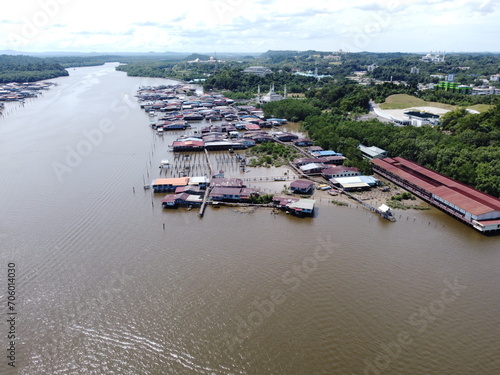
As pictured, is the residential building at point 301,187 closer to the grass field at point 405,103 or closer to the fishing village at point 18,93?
the grass field at point 405,103

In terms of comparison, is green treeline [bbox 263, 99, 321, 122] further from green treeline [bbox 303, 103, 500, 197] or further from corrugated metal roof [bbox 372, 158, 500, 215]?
corrugated metal roof [bbox 372, 158, 500, 215]

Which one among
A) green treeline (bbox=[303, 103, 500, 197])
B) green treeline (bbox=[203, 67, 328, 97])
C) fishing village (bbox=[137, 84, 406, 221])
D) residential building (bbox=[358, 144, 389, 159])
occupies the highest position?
green treeline (bbox=[203, 67, 328, 97])

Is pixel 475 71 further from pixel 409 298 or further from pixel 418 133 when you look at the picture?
pixel 409 298

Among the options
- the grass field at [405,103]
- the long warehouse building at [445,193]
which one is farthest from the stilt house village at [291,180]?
the grass field at [405,103]

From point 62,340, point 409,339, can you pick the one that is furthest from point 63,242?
point 409,339

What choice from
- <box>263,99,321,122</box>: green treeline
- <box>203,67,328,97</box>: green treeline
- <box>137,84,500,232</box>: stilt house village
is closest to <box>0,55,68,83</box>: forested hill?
<box>203,67,328,97</box>: green treeline
